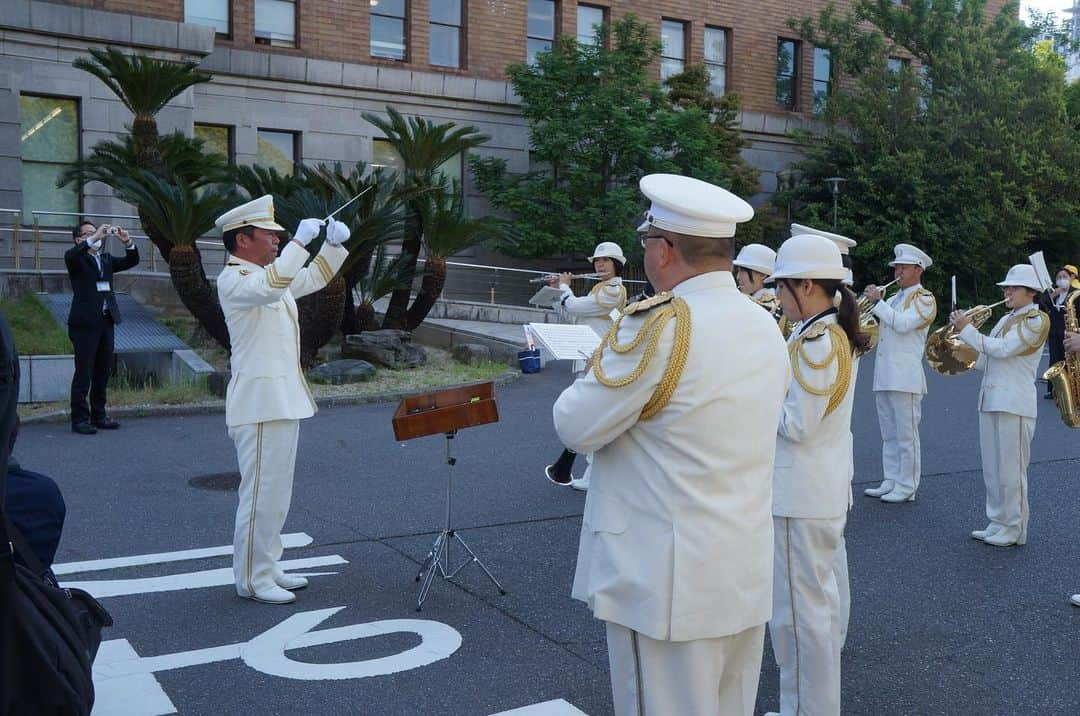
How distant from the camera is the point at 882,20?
28000 mm

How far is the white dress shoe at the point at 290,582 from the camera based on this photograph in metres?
5.96

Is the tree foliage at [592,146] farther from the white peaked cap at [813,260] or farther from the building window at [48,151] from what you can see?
the white peaked cap at [813,260]

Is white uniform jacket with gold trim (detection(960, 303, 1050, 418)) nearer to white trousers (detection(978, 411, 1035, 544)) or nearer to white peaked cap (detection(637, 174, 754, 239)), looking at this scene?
white trousers (detection(978, 411, 1035, 544))

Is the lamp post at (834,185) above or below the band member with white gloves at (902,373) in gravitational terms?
above

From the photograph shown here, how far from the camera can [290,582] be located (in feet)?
19.7

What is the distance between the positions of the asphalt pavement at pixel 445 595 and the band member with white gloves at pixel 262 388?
0.91 feet

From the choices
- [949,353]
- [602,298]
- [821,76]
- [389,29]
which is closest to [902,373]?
[949,353]

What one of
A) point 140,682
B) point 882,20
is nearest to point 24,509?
point 140,682

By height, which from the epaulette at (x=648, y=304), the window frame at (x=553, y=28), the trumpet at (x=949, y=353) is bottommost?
the trumpet at (x=949, y=353)

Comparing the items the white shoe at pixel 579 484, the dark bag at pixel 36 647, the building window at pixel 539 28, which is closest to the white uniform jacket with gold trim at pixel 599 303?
the white shoe at pixel 579 484

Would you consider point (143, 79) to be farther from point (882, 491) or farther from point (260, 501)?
point (882, 491)

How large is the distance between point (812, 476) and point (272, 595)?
3.08 meters

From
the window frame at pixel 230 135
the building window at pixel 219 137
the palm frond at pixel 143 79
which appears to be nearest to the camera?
the palm frond at pixel 143 79

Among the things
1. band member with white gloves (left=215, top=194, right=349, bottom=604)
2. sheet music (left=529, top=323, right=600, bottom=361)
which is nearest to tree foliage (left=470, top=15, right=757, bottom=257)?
sheet music (left=529, top=323, right=600, bottom=361)
